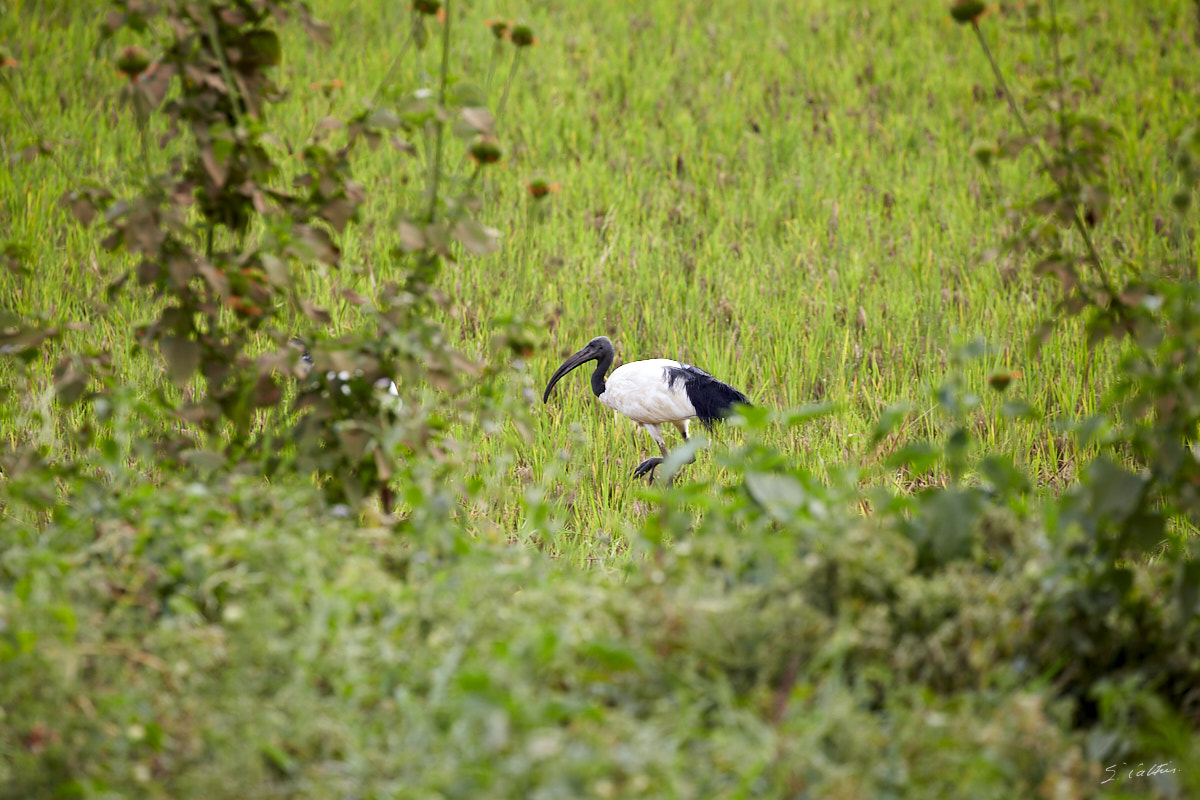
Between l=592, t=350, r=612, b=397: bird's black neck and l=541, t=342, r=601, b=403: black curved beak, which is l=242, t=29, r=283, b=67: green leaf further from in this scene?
l=592, t=350, r=612, b=397: bird's black neck

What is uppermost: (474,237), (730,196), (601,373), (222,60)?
(222,60)

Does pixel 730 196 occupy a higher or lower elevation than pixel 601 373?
higher

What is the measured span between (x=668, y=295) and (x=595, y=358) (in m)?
0.92

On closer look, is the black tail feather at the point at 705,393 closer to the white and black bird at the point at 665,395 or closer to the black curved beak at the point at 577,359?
the white and black bird at the point at 665,395

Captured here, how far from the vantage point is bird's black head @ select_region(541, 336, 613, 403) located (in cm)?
466

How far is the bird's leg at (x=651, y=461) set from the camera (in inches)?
170

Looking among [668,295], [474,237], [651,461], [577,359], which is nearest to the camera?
[474,237]

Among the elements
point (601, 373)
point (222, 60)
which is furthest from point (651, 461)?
point (222, 60)

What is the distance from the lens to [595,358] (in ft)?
15.6

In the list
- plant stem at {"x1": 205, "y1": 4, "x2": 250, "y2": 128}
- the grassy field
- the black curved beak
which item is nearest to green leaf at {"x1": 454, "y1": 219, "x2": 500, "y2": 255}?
the grassy field

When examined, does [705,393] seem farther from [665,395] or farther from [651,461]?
[651,461]

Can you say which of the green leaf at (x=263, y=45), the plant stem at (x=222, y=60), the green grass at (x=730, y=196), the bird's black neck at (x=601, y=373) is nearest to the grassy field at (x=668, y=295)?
the green grass at (x=730, y=196)

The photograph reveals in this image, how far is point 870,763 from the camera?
1435 millimetres

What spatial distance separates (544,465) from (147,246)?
7.40ft
